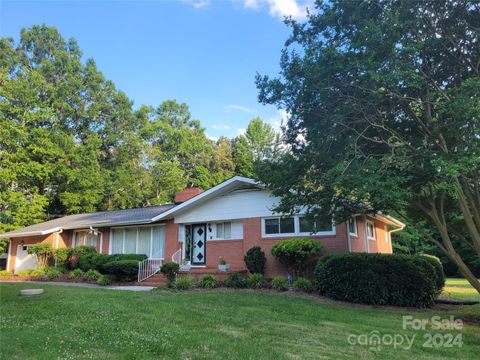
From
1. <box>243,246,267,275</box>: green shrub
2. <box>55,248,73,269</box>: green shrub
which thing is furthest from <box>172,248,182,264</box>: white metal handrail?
<box>55,248,73,269</box>: green shrub

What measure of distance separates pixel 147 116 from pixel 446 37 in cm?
3936

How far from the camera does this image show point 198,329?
24.2 ft

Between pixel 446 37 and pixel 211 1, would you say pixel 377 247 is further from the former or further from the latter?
pixel 211 1

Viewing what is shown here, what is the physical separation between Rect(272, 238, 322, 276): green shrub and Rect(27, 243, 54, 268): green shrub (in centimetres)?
1559

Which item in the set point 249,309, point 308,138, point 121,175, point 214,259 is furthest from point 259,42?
point 121,175

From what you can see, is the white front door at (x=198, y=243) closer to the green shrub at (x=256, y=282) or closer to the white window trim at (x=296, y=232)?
the white window trim at (x=296, y=232)

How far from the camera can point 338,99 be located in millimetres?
9031

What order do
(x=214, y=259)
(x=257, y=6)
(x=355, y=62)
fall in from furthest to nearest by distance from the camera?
1. (x=214, y=259)
2. (x=257, y=6)
3. (x=355, y=62)

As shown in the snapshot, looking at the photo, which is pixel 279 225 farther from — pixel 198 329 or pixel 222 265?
pixel 198 329

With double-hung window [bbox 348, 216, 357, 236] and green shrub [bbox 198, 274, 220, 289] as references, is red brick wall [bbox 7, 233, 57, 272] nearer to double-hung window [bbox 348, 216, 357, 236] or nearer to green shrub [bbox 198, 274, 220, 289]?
green shrub [bbox 198, 274, 220, 289]

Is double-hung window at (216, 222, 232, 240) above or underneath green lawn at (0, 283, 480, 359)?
above

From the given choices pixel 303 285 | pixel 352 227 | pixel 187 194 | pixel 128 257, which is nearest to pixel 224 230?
pixel 187 194

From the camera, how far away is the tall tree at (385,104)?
8015 mm

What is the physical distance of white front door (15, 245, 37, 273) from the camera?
26852mm
